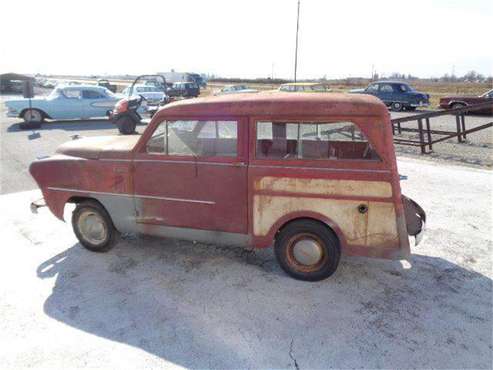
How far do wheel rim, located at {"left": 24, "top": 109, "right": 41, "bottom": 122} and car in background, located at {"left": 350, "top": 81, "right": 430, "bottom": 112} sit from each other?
16825 millimetres

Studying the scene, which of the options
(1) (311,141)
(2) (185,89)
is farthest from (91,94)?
(2) (185,89)

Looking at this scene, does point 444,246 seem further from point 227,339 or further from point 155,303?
point 155,303

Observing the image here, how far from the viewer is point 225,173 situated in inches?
137

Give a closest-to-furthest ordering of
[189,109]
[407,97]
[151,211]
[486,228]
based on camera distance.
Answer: [189,109]
[151,211]
[486,228]
[407,97]

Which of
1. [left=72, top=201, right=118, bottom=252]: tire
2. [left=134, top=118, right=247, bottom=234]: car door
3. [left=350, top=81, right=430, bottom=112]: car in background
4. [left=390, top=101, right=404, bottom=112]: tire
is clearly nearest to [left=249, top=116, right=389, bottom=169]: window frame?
[left=134, top=118, right=247, bottom=234]: car door

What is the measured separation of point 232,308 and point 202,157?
60.3 inches

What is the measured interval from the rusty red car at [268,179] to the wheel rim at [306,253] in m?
0.01

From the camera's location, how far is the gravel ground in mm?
2629

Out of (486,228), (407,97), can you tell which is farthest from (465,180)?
(407,97)

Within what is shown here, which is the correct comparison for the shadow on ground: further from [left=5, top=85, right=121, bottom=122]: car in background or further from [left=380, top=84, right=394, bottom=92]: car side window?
[left=380, top=84, right=394, bottom=92]: car side window

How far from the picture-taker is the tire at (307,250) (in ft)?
11.1

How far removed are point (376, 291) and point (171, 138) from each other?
2663 millimetres

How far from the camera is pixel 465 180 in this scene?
6949 mm

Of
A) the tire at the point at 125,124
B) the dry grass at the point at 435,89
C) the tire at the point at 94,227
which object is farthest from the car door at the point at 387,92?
the tire at the point at 94,227
